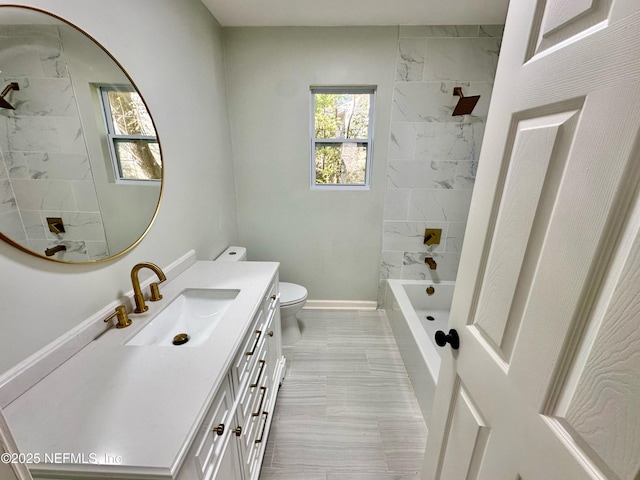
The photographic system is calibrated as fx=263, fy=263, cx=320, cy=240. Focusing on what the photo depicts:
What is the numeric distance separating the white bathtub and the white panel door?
0.87 metres

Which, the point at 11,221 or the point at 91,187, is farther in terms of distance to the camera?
the point at 91,187

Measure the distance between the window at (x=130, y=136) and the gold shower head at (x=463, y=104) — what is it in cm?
207

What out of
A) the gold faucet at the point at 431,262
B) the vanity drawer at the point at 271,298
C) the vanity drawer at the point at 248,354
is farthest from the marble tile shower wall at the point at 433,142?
the vanity drawer at the point at 248,354

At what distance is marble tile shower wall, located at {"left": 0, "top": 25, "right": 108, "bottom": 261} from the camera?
74cm

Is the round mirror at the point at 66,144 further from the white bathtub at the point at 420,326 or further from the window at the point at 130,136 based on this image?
the white bathtub at the point at 420,326

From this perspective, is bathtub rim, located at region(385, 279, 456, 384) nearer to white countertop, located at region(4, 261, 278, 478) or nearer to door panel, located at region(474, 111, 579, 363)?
door panel, located at region(474, 111, 579, 363)

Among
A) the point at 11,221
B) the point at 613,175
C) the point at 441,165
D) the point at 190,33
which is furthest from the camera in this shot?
the point at 441,165

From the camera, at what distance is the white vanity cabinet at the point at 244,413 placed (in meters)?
0.74

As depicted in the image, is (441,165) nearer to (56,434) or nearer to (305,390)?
(305,390)

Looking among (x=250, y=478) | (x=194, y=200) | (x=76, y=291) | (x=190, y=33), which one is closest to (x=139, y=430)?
(x=76, y=291)

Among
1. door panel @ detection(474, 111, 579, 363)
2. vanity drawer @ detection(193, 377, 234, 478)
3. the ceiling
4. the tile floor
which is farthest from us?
the ceiling

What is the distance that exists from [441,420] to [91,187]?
1.54 metres

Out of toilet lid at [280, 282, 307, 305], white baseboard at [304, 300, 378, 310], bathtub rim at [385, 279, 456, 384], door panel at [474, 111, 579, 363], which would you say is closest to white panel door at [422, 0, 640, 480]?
door panel at [474, 111, 579, 363]

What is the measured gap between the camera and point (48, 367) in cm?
81
